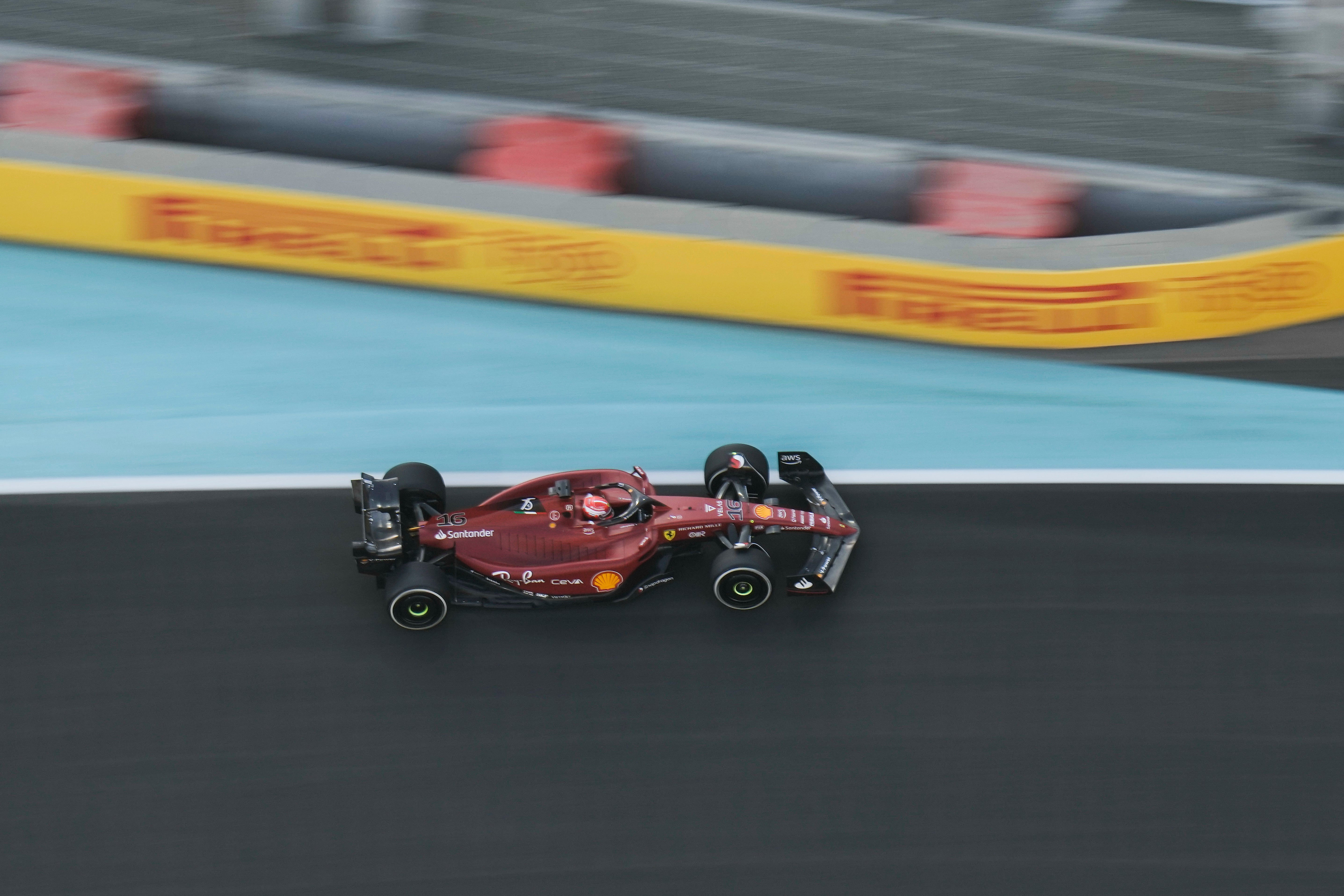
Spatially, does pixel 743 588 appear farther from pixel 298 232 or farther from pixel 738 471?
pixel 298 232

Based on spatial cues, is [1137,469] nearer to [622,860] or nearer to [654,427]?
[654,427]

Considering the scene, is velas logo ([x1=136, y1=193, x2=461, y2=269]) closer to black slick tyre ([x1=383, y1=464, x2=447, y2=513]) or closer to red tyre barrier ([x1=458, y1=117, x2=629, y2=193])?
red tyre barrier ([x1=458, y1=117, x2=629, y2=193])

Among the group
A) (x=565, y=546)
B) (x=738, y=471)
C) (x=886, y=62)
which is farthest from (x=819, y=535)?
(x=886, y=62)

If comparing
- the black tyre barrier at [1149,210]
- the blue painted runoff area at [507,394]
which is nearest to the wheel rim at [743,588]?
the blue painted runoff area at [507,394]

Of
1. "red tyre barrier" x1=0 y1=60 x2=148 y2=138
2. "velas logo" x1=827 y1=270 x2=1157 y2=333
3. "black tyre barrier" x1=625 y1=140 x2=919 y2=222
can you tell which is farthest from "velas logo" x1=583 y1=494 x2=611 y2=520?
"red tyre barrier" x1=0 y1=60 x2=148 y2=138

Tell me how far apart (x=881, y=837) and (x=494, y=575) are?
7.31ft

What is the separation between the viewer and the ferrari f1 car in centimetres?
692

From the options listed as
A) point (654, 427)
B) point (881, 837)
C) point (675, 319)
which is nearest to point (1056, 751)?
point (881, 837)

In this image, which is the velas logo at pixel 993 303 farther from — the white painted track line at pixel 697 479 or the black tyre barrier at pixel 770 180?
the white painted track line at pixel 697 479

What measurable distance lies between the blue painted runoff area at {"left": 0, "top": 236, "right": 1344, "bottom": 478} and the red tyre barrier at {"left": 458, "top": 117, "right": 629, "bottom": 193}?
785mm

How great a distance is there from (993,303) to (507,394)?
9.63ft

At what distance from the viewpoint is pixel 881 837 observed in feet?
21.5

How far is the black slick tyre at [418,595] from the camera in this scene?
269 inches

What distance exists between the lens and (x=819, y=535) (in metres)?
7.31
